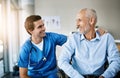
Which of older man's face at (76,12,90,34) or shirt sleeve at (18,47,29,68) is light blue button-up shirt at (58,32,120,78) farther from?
shirt sleeve at (18,47,29,68)

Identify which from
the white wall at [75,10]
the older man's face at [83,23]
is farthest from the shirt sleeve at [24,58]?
the white wall at [75,10]

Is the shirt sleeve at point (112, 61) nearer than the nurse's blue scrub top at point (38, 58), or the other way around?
the shirt sleeve at point (112, 61)

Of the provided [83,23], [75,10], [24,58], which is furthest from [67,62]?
[75,10]

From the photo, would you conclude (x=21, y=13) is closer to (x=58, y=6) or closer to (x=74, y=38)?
(x=58, y=6)

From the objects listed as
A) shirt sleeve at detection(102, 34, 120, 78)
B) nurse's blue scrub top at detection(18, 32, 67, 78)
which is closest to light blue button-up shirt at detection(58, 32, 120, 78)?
shirt sleeve at detection(102, 34, 120, 78)

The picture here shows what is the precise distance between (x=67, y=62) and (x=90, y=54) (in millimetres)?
221

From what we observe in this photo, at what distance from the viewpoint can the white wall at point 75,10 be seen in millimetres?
4422

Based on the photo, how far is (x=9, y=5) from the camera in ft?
13.8

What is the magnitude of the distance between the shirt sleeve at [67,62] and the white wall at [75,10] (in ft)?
8.92

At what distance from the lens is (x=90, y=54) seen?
1.89 metres

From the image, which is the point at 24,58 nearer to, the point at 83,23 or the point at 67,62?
the point at 67,62

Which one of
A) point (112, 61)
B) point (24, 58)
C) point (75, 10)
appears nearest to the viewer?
point (112, 61)

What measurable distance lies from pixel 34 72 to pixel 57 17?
2.58 metres

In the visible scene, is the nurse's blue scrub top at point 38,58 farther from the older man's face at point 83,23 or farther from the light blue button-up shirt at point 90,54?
the older man's face at point 83,23
